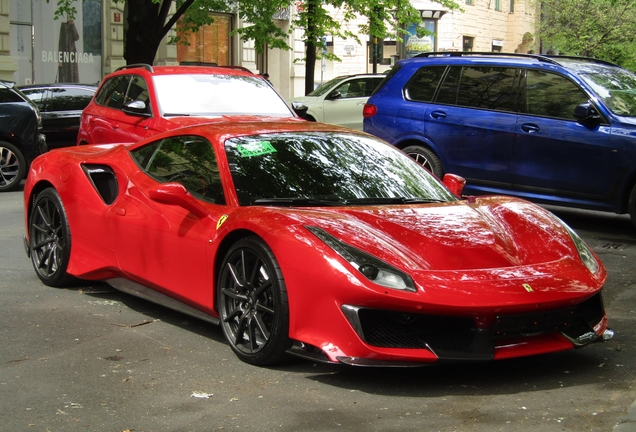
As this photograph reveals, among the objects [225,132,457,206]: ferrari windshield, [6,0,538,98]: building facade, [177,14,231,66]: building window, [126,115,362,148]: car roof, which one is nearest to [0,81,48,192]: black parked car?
[126,115,362,148]: car roof

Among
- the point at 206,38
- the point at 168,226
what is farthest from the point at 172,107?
the point at 206,38

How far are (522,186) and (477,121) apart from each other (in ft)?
3.10

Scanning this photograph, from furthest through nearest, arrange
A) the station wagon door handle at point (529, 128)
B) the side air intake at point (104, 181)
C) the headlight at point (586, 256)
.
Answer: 1. the station wagon door handle at point (529, 128)
2. the side air intake at point (104, 181)
3. the headlight at point (586, 256)

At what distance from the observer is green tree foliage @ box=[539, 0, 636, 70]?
33594mm

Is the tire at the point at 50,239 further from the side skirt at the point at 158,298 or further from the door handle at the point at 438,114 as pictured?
the door handle at the point at 438,114

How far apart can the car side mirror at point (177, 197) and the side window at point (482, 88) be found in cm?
595

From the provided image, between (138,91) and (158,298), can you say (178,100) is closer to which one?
(138,91)

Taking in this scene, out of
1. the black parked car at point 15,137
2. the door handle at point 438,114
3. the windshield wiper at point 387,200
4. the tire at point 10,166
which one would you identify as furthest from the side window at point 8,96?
the windshield wiper at point 387,200

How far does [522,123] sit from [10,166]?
7.95m

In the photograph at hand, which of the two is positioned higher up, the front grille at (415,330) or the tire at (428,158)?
the tire at (428,158)

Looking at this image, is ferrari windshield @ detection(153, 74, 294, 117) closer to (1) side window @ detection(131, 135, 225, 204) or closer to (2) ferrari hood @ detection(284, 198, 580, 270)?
(1) side window @ detection(131, 135, 225, 204)

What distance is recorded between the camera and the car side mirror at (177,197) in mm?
5633

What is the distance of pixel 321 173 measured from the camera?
580cm

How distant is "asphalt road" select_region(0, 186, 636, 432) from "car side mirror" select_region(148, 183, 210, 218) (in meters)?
0.77
